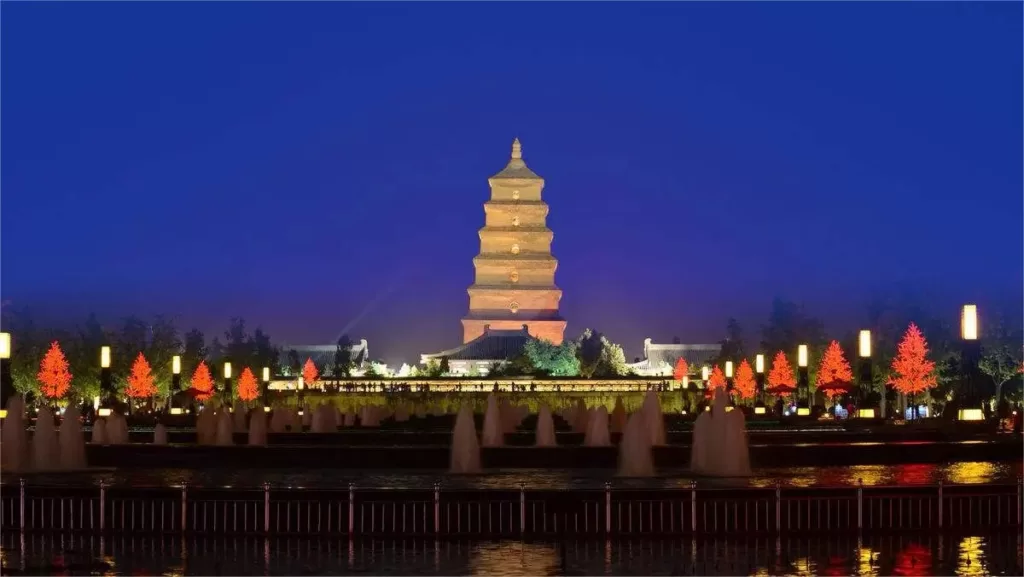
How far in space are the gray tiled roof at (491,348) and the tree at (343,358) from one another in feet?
17.1

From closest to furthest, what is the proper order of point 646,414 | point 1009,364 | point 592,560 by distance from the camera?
1. point 592,560
2. point 646,414
3. point 1009,364

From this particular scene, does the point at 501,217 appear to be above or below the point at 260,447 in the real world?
above

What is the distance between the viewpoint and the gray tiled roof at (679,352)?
375 ft

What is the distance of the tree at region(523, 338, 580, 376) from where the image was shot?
9065cm

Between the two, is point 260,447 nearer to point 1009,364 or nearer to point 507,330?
point 1009,364

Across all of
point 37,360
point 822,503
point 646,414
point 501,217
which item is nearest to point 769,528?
point 822,503

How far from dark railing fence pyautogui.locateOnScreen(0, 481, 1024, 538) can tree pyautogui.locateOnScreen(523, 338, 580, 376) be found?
68745 mm

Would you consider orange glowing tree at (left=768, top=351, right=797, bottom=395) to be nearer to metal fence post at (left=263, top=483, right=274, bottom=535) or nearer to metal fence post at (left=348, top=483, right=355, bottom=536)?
metal fence post at (left=348, top=483, right=355, bottom=536)

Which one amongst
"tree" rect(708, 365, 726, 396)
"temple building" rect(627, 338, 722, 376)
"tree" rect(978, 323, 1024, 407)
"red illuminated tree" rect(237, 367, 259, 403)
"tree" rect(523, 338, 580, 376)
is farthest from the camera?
"temple building" rect(627, 338, 722, 376)

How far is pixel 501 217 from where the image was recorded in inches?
4186

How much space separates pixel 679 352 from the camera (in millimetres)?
115688

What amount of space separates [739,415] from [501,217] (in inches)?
3135

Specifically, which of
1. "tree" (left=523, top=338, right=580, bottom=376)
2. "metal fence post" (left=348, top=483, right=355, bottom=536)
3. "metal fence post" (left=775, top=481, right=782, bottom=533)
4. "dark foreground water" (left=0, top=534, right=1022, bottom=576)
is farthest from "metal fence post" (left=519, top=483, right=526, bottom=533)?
"tree" (left=523, top=338, right=580, bottom=376)

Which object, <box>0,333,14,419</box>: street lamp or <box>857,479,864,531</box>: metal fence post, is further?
<box>0,333,14,419</box>: street lamp
